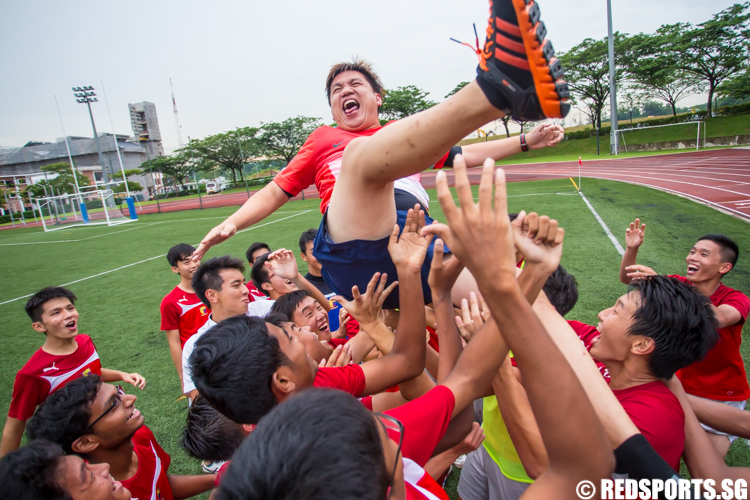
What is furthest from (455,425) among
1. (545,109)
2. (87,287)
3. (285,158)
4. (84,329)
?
(285,158)

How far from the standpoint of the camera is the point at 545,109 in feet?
4.00

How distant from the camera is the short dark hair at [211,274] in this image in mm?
3283

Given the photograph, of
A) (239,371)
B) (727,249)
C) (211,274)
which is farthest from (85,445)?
(727,249)

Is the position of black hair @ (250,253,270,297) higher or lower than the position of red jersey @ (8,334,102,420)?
higher

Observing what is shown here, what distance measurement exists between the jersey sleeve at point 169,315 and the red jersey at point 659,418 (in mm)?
3587

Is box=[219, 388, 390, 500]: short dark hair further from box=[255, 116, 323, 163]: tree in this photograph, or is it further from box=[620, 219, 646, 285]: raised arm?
box=[255, 116, 323, 163]: tree

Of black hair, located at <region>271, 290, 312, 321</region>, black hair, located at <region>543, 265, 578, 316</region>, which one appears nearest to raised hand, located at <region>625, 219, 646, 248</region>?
black hair, located at <region>543, 265, 578, 316</region>

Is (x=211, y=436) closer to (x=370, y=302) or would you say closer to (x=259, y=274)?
(x=370, y=302)

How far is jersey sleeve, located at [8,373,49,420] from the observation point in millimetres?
2748

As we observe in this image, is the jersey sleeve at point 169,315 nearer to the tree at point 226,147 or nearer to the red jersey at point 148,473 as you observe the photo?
the red jersey at point 148,473

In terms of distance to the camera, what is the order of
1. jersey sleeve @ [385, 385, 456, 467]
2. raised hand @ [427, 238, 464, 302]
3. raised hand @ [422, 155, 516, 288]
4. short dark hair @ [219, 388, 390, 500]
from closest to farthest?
short dark hair @ [219, 388, 390, 500] < raised hand @ [422, 155, 516, 288] < jersey sleeve @ [385, 385, 456, 467] < raised hand @ [427, 238, 464, 302]

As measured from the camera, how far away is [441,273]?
1.67 metres

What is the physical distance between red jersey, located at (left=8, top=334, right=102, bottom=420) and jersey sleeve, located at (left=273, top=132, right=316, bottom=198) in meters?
1.81

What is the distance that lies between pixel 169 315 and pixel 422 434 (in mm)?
3249
